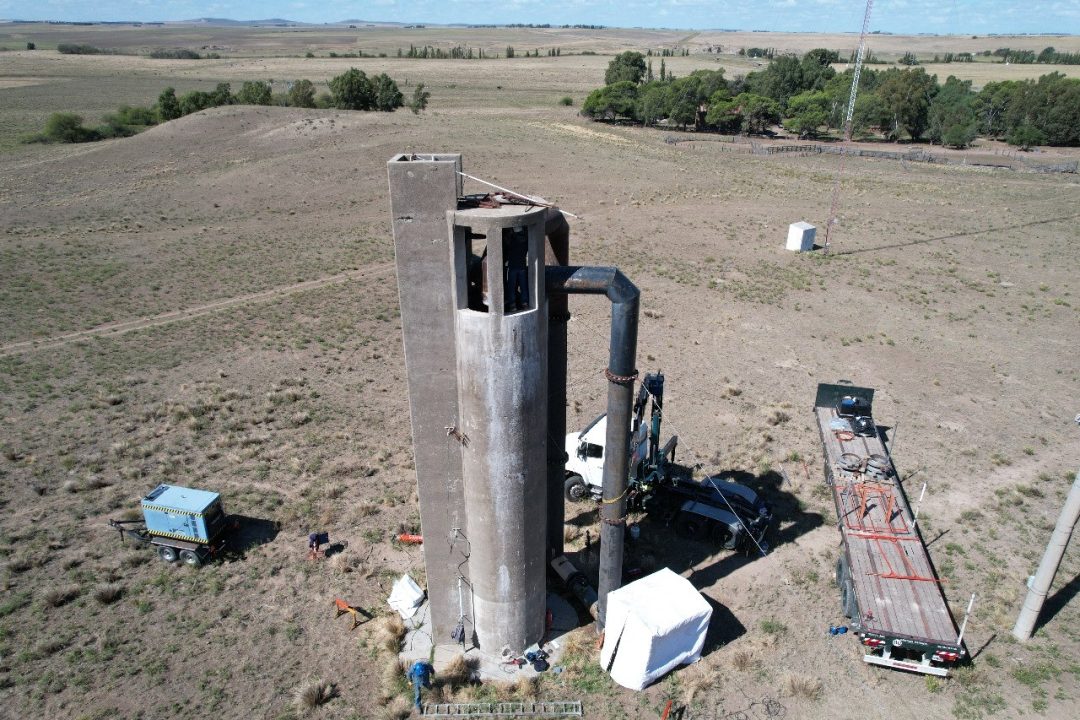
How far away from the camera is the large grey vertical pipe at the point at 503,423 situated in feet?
37.7

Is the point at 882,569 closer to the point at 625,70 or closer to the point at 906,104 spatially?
the point at 906,104

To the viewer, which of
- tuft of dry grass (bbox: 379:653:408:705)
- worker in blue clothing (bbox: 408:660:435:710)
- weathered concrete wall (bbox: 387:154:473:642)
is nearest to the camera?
weathered concrete wall (bbox: 387:154:473:642)

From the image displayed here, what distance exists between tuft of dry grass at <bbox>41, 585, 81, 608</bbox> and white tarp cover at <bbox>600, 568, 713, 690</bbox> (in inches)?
513

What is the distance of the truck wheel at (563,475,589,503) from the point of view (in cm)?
2091

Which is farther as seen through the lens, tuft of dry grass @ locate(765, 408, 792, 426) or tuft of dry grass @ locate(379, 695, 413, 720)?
tuft of dry grass @ locate(765, 408, 792, 426)

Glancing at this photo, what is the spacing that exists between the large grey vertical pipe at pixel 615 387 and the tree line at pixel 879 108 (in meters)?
101

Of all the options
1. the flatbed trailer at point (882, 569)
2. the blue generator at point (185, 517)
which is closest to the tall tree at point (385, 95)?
the blue generator at point (185, 517)

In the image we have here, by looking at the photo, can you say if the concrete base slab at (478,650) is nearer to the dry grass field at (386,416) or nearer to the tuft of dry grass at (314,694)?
the dry grass field at (386,416)

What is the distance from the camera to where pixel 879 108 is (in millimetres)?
100375

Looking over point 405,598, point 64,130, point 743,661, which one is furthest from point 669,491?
point 64,130

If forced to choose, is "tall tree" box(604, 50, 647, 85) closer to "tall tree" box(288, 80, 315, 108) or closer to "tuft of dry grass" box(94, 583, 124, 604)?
"tall tree" box(288, 80, 315, 108)

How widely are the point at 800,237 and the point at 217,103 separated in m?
86.8

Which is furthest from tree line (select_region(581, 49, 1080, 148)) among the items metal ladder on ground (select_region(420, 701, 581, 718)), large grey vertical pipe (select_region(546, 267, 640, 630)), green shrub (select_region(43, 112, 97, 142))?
metal ladder on ground (select_region(420, 701, 581, 718))

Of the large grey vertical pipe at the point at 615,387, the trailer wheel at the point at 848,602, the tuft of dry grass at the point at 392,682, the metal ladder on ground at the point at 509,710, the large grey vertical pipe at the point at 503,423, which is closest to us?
the large grey vertical pipe at the point at 503,423
